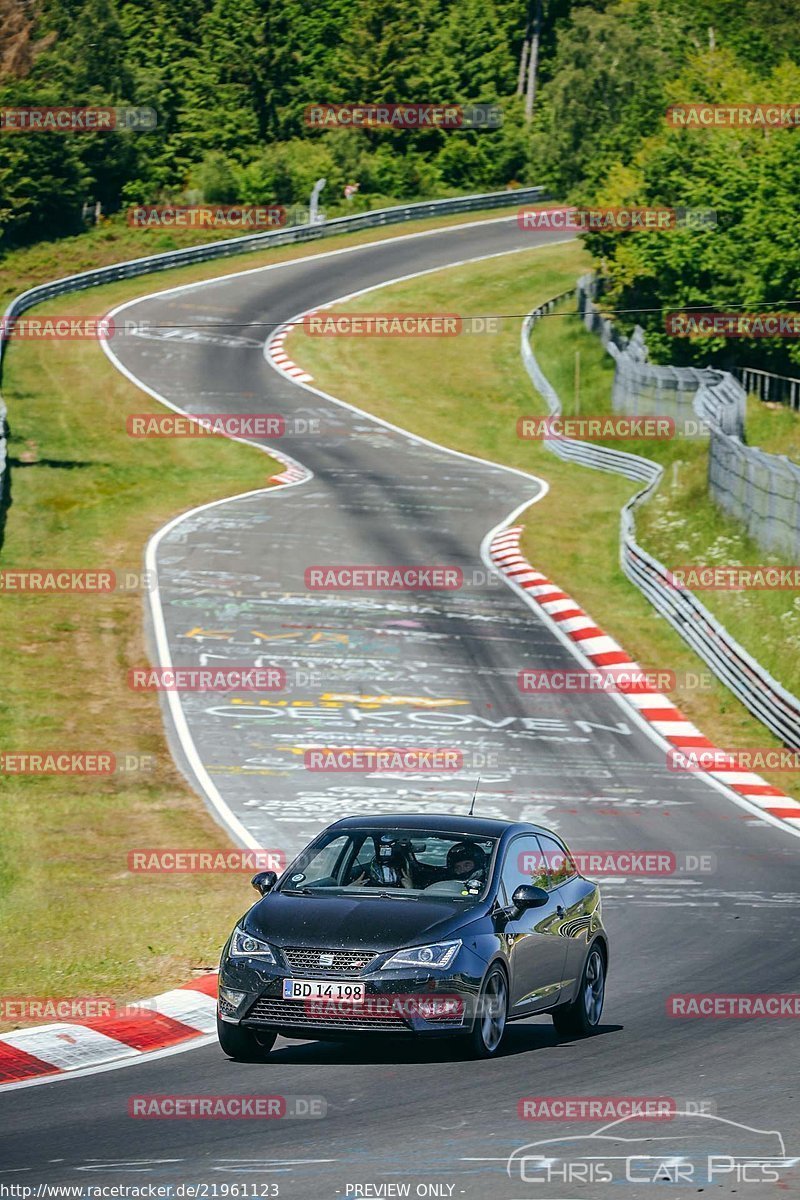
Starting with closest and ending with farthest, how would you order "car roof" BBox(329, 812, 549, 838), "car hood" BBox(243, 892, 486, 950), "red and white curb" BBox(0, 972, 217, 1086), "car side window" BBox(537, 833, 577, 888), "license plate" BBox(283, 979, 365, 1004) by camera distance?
"license plate" BBox(283, 979, 365, 1004) < "car hood" BBox(243, 892, 486, 950) < "red and white curb" BBox(0, 972, 217, 1086) < "car roof" BBox(329, 812, 549, 838) < "car side window" BBox(537, 833, 577, 888)

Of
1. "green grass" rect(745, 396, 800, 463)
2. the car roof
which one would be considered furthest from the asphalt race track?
"green grass" rect(745, 396, 800, 463)

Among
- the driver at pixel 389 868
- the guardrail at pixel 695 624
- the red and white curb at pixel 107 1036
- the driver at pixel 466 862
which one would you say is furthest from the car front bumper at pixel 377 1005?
the guardrail at pixel 695 624

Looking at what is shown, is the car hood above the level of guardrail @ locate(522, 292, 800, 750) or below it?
above

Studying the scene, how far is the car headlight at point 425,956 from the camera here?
1151cm

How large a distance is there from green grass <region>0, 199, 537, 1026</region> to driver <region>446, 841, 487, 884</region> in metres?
3.35

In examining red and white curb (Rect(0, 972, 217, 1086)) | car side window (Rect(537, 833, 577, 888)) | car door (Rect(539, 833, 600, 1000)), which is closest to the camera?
red and white curb (Rect(0, 972, 217, 1086))

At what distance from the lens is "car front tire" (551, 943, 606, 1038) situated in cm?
1328

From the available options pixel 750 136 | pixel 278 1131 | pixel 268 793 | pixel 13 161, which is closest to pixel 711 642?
pixel 268 793

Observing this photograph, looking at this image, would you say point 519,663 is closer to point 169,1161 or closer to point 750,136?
point 169,1161

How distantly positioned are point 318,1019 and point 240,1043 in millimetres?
725

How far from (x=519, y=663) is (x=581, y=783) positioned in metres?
6.68

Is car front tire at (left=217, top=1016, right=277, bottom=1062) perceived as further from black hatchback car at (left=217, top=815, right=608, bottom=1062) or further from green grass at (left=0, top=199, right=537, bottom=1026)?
green grass at (left=0, top=199, right=537, bottom=1026)

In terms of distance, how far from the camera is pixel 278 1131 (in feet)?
32.1

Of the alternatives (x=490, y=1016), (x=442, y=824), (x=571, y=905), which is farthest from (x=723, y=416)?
(x=490, y=1016)
